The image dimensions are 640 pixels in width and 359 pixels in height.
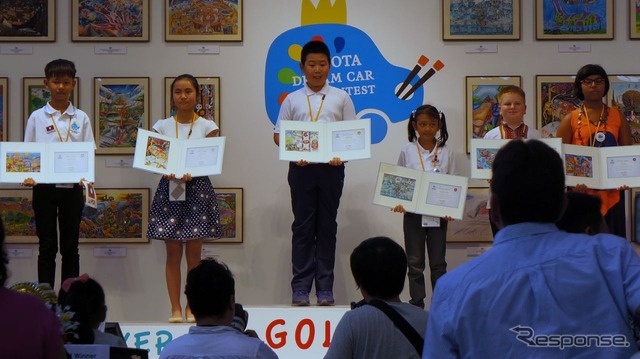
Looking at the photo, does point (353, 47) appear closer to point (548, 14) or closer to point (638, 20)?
point (548, 14)

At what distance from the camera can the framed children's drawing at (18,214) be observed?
8164mm

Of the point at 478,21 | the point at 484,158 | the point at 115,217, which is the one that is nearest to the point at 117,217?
the point at 115,217

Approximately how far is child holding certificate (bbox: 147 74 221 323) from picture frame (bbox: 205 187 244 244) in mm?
1195

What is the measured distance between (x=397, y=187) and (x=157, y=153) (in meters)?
1.90

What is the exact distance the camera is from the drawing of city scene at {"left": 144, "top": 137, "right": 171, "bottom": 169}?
684 centimetres

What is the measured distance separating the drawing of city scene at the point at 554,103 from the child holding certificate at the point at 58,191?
4.06m

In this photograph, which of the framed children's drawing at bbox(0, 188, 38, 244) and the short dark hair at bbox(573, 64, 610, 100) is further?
the framed children's drawing at bbox(0, 188, 38, 244)

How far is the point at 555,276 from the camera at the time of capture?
210 cm

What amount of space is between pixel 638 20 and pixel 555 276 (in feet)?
22.4

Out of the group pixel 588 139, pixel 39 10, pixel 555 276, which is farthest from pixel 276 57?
pixel 555 276

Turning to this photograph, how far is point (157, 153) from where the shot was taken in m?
6.88

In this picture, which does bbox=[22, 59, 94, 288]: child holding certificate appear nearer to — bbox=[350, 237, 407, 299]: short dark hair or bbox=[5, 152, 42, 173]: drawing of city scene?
bbox=[5, 152, 42, 173]: drawing of city scene

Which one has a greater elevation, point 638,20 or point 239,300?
point 638,20

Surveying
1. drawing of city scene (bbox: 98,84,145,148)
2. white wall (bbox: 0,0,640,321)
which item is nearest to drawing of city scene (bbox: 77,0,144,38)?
white wall (bbox: 0,0,640,321)
